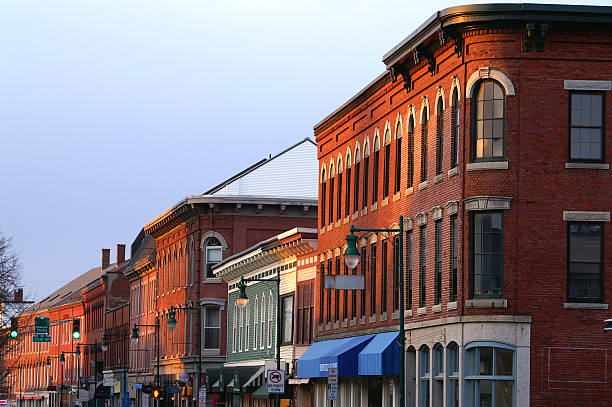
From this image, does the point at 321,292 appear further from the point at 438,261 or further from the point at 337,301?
the point at 438,261

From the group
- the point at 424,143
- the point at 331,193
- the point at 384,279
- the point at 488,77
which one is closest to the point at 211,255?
the point at 331,193

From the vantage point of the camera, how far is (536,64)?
117 feet

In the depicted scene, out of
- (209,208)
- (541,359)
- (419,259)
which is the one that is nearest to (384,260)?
(419,259)

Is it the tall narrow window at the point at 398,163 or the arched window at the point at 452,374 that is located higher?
the tall narrow window at the point at 398,163

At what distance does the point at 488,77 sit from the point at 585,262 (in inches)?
219

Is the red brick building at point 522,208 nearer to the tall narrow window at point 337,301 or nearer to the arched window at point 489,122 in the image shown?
the arched window at point 489,122

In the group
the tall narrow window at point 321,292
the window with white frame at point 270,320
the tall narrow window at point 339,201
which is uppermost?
the tall narrow window at point 339,201

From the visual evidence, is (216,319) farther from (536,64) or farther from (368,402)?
(536,64)

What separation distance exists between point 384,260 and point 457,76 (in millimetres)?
9740

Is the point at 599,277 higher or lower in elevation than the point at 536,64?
lower

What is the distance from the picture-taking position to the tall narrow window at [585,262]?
35.4 metres

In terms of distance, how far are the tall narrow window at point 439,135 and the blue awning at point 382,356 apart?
5874mm

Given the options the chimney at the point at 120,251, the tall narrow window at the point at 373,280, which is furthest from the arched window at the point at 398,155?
the chimney at the point at 120,251

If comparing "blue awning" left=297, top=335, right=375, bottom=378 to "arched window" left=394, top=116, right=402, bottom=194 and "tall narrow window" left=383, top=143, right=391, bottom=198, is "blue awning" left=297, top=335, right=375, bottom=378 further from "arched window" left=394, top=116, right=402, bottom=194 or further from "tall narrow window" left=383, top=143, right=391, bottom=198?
"arched window" left=394, top=116, right=402, bottom=194
